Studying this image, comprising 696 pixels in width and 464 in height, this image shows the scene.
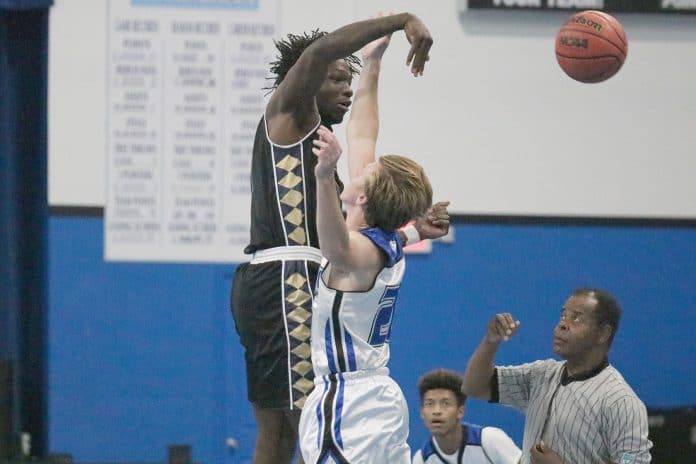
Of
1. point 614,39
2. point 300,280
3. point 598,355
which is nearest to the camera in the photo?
point 300,280

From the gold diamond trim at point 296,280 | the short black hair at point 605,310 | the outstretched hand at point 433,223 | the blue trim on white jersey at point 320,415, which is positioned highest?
the outstretched hand at point 433,223

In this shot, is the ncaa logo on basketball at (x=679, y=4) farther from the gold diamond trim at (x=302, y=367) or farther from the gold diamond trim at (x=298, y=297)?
the gold diamond trim at (x=302, y=367)

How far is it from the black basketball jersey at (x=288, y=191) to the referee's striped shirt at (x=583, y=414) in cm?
102

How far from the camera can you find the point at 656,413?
20.3ft

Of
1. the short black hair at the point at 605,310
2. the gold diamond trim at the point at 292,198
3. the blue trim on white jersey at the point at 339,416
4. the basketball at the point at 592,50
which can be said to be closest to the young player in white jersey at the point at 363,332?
the blue trim on white jersey at the point at 339,416

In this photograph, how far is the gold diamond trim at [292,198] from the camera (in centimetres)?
391

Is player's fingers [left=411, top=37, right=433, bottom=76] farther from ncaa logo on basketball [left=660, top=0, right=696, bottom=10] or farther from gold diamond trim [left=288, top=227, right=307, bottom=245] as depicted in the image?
ncaa logo on basketball [left=660, top=0, right=696, bottom=10]

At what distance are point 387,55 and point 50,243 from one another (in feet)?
7.19

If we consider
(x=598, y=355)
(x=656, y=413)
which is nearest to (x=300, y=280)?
(x=598, y=355)

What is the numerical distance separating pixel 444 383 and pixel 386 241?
2462 mm

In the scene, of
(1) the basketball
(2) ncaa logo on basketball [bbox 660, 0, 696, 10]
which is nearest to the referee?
(1) the basketball

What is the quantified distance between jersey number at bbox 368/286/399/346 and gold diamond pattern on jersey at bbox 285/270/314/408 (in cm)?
40

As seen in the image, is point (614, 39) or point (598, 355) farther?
point (614, 39)

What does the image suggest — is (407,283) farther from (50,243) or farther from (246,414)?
(50,243)
